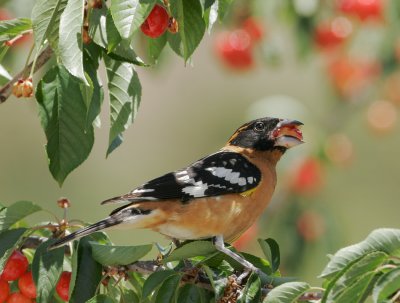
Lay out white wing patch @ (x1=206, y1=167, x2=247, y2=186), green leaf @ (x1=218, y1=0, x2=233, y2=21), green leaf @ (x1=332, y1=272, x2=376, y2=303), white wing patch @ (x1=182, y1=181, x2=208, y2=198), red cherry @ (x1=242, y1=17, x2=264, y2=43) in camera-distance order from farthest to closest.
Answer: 1. red cherry @ (x1=242, y1=17, x2=264, y2=43)
2. white wing patch @ (x1=206, y1=167, x2=247, y2=186)
3. white wing patch @ (x1=182, y1=181, x2=208, y2=198)
4. green leaf @ (x1=218, y1=0, x2=233, y2=21)
5. green leaf @ (x1=332, y1=272, x2=376, y2=303)

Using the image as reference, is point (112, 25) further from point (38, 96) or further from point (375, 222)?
point (375, 222)

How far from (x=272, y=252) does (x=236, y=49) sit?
172 inches

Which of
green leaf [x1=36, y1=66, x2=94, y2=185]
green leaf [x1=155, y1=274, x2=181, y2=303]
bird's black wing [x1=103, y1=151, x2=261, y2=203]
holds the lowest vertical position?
green leaf [x1=155, y1=274, x2=181, y2=303]

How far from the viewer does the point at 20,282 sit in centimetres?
417

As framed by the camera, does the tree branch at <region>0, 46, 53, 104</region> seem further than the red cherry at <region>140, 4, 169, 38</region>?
Yes

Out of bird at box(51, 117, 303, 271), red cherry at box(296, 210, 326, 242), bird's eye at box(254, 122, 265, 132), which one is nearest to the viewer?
bird at box(51, 117, 303, 271)

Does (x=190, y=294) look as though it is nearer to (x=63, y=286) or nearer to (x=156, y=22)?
(x=63, y=286)

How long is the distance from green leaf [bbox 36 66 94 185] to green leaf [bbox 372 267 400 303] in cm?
124

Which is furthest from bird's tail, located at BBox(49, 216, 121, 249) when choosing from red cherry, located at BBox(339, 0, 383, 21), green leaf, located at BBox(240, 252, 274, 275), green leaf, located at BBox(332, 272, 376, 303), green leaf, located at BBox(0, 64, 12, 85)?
red cherry, located at BBox(339, 0, 383, 21)

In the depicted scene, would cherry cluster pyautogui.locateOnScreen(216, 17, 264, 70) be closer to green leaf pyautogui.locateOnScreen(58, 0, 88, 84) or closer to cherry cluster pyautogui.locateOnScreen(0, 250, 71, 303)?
cherry cluster pyautogui.locateOnScreen(0, 250, 71, 303)

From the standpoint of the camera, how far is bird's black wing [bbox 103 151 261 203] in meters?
4.69

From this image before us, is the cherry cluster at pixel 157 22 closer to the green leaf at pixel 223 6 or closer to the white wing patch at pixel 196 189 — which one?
the green leaf at pixel 223 6

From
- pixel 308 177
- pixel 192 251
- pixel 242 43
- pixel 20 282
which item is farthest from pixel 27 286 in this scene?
pixel 308 177

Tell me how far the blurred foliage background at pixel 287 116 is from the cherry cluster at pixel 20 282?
6.88ft
